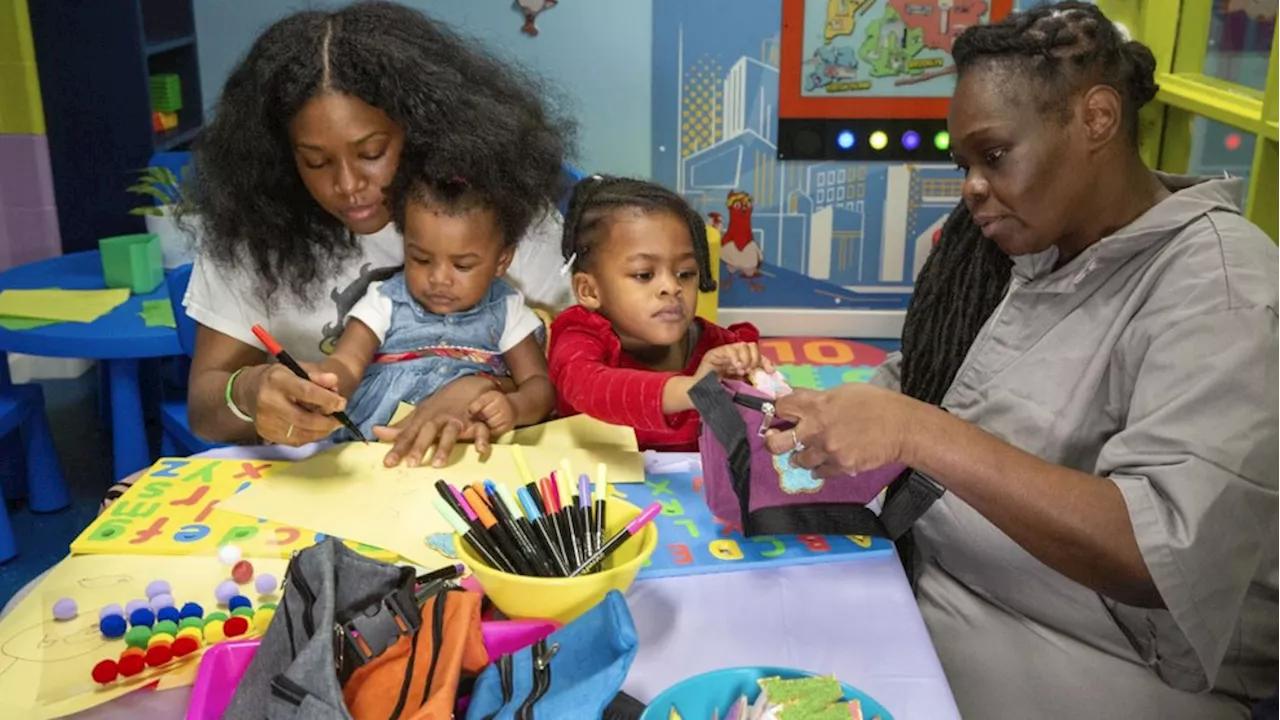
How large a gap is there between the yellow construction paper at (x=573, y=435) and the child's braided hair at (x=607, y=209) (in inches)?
10.7

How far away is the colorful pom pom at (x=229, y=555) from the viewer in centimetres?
119

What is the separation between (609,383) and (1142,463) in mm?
670

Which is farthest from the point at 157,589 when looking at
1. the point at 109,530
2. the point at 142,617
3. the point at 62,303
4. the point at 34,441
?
the point at 34,441

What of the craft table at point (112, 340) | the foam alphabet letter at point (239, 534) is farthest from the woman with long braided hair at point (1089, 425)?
the craft table at point (112, 340)

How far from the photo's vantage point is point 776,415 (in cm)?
119

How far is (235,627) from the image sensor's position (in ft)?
3.44

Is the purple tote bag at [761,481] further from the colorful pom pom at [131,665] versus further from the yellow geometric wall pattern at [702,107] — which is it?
the yellow geometric wall pattern at [702,107]

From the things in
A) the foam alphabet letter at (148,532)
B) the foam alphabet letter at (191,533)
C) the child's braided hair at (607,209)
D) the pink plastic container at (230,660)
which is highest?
the child's braided hair at (607,209)

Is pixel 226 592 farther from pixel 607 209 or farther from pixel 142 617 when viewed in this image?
pixel 607 209

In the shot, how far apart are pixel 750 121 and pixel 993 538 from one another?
285 centimetres

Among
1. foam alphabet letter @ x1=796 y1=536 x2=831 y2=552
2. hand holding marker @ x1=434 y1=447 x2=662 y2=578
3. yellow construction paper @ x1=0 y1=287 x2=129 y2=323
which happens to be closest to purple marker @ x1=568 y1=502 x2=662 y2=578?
hand holding marker @ x1=434 y1=447 x2=662 y2=578

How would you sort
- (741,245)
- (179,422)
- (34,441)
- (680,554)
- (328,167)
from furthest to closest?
(741,245)
(34,441)
(179,422)
(328,167)
(680,554)

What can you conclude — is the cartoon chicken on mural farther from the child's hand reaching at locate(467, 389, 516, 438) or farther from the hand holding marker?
the hand holding marker

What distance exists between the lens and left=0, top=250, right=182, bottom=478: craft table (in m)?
2.64
